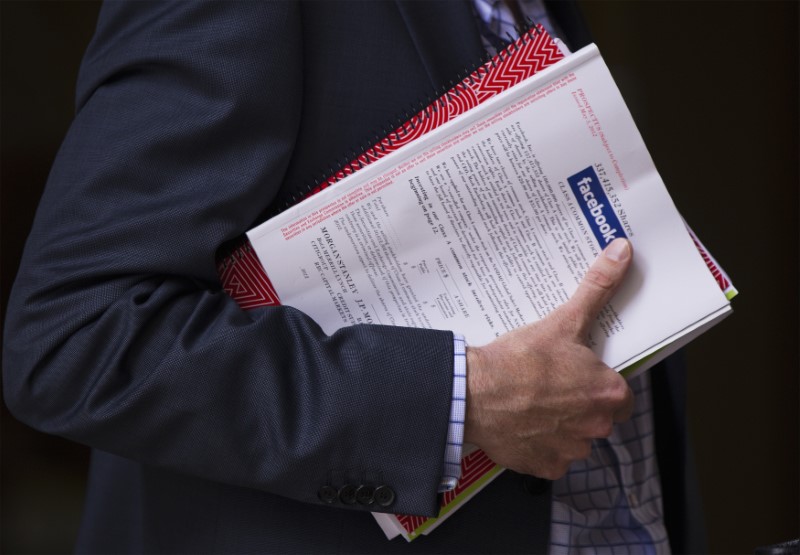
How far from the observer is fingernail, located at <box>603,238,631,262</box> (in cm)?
79

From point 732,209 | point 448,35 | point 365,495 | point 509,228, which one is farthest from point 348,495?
point 732,209

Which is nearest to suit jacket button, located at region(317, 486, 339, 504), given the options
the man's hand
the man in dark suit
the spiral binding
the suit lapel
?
the man in dark suit

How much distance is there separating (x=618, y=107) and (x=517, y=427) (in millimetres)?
341

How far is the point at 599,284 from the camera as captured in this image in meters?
0.79

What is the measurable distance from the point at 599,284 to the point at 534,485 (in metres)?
0.26

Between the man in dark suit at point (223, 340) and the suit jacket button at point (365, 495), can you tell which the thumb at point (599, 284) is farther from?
the suit jacket button at point (365, 495)

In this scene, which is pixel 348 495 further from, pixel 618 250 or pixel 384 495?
pixel 618 250

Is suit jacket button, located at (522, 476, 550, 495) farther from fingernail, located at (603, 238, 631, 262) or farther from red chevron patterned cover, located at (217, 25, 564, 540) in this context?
fingernail, located at (603, 238, 631, 262)

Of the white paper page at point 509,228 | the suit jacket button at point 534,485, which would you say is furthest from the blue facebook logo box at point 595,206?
the suit jacket button at point 534,485

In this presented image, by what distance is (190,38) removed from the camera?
2.70 feet

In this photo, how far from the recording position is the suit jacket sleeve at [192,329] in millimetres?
768

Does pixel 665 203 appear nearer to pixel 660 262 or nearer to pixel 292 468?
pixel 660 262

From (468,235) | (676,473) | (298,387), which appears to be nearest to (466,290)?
(468,235)

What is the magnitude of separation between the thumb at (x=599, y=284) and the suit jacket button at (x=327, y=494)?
0.29 metres
